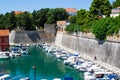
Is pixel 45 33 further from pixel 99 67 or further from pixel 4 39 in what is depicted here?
pixel 99 67

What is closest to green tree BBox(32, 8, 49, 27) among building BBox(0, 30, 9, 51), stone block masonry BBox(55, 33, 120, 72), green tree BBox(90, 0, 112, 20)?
stone block masonry BBox(55, 33, 120, 72)

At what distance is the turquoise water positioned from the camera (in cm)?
3816

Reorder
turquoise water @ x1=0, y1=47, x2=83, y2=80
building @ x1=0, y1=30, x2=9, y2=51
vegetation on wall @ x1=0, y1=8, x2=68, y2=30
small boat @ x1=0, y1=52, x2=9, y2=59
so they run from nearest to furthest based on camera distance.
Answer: turquoise water @ x1=0, y1=47, x2=83, y2=80
small boat @ x1=0, y1=52, x2=9, y2=59
building @ x1=0, y1=30, x2=9, y2=51
vegetation on wall @ x1=0, y1=8, x2=68, y2=30

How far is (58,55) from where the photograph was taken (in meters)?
54.5

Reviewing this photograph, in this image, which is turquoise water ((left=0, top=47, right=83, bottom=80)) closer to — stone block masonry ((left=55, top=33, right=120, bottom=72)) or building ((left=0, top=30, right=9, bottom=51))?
stone block masonry ((left=55, top=33, right=120, bottom=72))

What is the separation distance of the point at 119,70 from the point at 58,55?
2045 cm

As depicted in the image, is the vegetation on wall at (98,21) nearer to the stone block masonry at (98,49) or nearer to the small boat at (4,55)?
the stone block masonry at (98,49)

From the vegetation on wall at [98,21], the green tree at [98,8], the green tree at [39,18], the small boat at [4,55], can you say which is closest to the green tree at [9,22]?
the green tree at [39,18]

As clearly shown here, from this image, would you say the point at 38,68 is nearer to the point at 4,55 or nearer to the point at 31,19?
the point at 4,55

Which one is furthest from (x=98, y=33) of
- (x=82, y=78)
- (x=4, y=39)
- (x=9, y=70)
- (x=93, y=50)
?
(x=4, y=39)

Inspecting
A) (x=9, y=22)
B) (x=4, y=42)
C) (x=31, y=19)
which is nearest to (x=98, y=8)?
(x=4, y=42)

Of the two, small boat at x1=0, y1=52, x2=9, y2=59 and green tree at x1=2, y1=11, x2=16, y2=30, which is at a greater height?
green tree at x1=2, y1=11, x2=16, y2=30

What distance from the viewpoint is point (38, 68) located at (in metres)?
44.2

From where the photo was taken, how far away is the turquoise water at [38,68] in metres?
38.2
